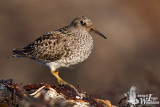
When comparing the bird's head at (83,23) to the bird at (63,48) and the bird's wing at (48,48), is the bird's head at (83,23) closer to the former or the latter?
the bird at (63,48)

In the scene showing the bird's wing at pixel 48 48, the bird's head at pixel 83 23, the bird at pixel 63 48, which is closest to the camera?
the bird at pixel 63 48

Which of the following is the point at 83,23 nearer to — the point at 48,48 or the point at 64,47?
the point at 64,47

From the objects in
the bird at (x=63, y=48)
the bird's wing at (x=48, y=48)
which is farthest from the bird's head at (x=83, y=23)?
the bird's wing at (x=48, y=48)

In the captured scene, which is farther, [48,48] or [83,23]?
[83,23]

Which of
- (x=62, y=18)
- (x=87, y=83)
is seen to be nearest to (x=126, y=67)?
(x=87, y=83)

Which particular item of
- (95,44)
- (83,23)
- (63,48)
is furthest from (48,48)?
(95,44)

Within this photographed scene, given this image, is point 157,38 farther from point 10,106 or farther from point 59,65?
point 10,106

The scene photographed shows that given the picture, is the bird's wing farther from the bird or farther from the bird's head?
the bird's head

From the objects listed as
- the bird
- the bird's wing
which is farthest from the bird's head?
the bird's wing
